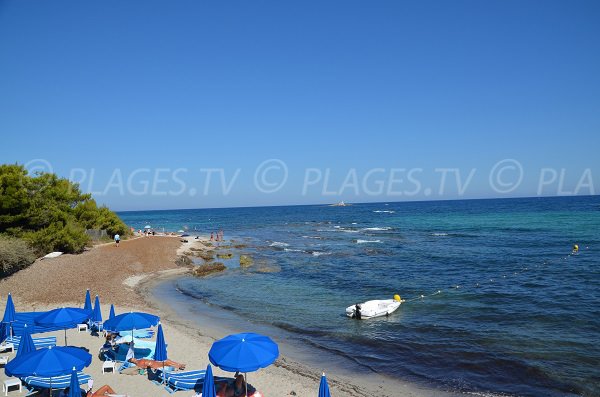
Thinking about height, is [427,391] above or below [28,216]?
below

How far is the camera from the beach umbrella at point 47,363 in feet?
28.7

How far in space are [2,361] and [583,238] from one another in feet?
174

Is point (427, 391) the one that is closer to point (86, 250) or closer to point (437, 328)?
point (437, 328)

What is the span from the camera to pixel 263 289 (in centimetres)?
2692

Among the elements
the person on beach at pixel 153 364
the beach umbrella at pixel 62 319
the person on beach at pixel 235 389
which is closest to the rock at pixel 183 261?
the beach umbrella at pixel 62 319

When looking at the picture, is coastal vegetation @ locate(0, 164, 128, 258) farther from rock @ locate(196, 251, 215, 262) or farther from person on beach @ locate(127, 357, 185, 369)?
person on beach @ locate(127, 357, 185, 369)

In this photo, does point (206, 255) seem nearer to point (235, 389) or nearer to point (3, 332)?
point (3, 332)

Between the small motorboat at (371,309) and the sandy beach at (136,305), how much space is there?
504cm

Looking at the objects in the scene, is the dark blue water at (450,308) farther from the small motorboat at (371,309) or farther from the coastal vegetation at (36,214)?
the coastal vegetation at (36,214)

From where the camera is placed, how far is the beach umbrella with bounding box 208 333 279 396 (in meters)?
9.14

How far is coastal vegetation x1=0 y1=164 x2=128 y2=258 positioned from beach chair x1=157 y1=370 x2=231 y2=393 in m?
17.4


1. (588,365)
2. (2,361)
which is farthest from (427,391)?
(2,361)

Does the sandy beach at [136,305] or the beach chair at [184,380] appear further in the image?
the sandy beach at [136,305]

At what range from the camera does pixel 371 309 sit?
20.0 metres
